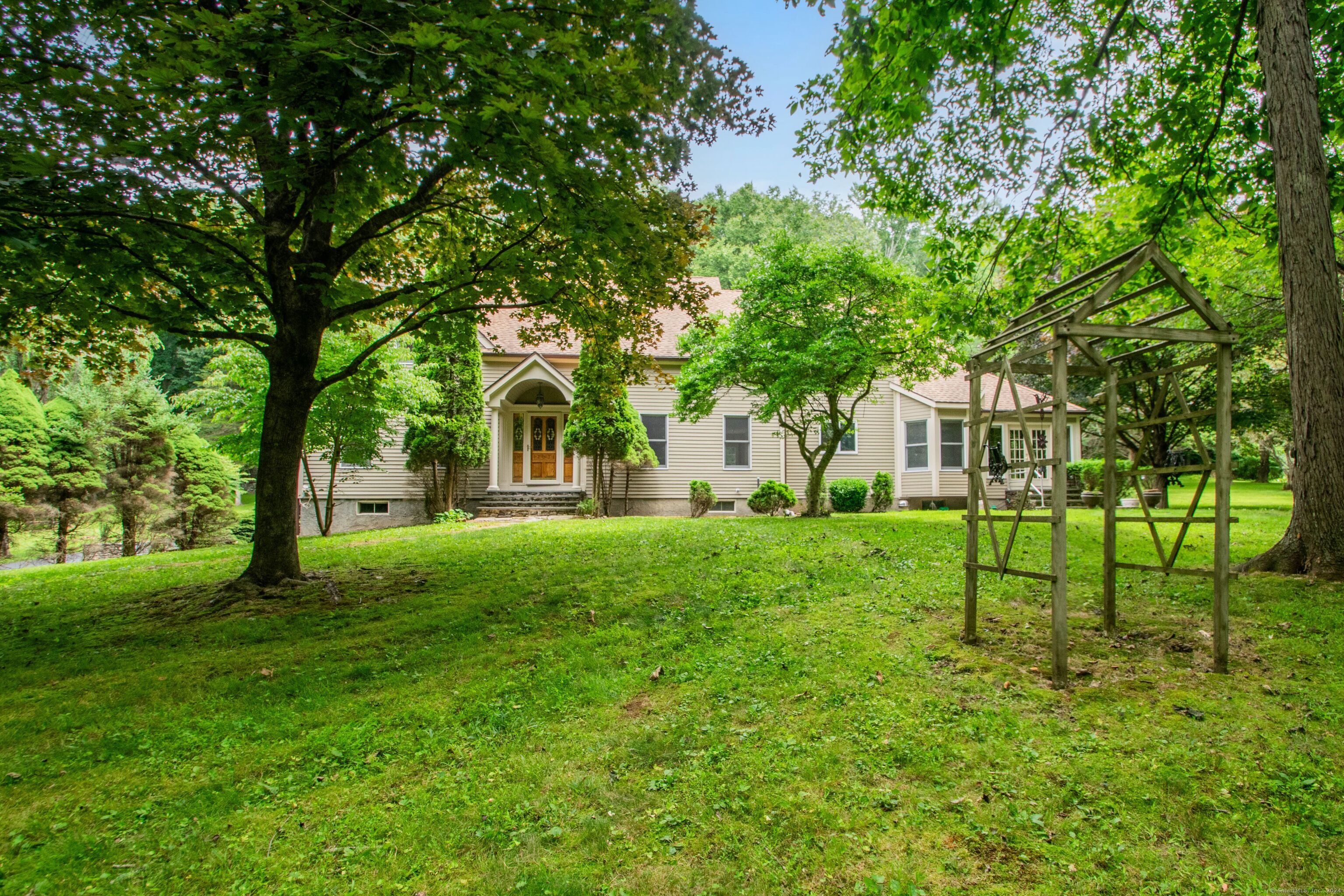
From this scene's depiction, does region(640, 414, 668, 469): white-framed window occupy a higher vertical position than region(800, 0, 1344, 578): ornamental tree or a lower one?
lower

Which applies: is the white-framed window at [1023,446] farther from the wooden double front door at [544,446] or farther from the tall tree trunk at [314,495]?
the tall tree trunk at [314,495]

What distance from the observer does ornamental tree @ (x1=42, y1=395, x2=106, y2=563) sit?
14680 mm

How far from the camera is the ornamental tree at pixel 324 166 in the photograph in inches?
170

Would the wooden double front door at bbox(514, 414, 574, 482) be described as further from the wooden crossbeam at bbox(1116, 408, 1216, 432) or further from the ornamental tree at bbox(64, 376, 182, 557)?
the wooden crossbeam at bbox(1116, 408, 1216, 432)

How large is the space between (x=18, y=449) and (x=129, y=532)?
2.87 m

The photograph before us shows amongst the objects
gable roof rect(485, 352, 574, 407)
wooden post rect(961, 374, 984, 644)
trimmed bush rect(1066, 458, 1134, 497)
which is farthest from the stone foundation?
trimmed bush rect(1066, 458, 1134, 497)

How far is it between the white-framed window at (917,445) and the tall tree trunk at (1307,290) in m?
13.2

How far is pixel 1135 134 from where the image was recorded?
8.45 meters

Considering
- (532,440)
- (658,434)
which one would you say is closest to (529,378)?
(532,440)

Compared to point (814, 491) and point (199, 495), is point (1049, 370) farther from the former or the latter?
point (199, 495)

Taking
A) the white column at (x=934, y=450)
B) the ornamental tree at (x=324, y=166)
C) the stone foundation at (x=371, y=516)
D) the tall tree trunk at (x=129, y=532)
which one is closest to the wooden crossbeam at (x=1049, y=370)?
the ornamental tree at (x=324, y=166)

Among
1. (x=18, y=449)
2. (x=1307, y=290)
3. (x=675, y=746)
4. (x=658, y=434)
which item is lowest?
A: (x=675, y=746)

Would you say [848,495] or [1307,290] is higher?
[1307,290]

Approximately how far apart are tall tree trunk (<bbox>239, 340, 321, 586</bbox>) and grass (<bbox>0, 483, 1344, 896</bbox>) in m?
0.57
